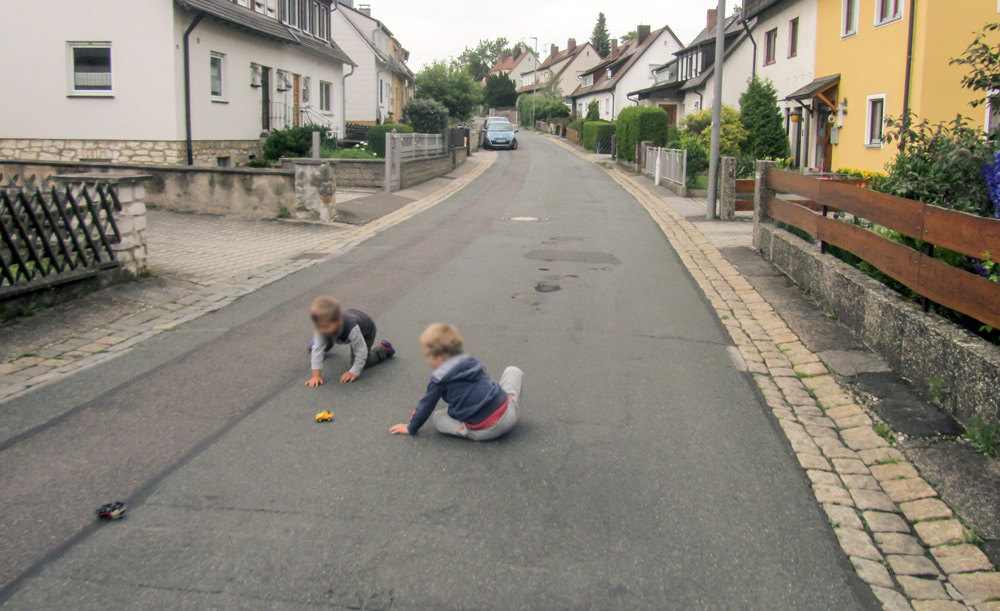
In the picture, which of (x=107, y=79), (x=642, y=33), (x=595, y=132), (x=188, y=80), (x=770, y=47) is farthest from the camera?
(x=642, y=33)

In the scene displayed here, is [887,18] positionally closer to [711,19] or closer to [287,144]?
[287,144]

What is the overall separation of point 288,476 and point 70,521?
3.56ft

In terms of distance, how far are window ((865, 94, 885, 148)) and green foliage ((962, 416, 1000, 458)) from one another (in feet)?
62.5

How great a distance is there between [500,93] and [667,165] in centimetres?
9572

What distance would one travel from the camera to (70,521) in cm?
429

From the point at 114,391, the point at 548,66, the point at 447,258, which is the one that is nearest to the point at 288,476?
the point at 114,391

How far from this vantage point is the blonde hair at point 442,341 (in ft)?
15.0

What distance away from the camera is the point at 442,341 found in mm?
4594

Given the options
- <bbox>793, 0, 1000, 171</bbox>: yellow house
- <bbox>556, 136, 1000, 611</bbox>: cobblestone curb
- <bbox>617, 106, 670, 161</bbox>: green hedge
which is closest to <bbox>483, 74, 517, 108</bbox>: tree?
<bbox>617, 106, 670, 161</bbox>: green hedge

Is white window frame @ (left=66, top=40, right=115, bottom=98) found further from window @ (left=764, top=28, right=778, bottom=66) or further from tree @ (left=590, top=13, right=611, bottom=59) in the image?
tree @ (left=590, top=13, right=611, bottom=59)

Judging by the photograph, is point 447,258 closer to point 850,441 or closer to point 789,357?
point 789,357

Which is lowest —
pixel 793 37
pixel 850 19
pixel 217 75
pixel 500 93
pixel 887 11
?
pixel 217 75

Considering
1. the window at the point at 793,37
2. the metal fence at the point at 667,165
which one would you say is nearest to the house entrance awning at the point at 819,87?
the window at the point at 793,37

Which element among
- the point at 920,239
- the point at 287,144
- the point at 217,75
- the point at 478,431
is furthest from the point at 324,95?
the point at 478,431
